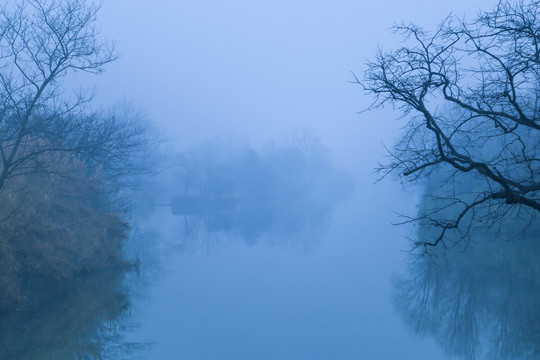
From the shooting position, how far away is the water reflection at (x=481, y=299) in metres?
10.5

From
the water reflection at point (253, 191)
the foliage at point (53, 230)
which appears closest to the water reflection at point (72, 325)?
the foliage at point (53, 230)

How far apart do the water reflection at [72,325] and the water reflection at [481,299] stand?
6622mm

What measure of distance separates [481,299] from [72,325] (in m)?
10.7

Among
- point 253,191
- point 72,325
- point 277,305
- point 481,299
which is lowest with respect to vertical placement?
point 72,325

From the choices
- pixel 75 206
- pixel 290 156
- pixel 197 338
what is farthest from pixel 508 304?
pixel 290 156

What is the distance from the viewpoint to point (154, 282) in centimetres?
1819

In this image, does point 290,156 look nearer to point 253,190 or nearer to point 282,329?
point 253,190

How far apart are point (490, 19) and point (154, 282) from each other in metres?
14.0

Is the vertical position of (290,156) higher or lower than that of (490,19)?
higher

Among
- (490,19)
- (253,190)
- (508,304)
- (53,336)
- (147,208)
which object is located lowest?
(53,336)

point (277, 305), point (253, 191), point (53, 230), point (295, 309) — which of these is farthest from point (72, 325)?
point (253, 191)

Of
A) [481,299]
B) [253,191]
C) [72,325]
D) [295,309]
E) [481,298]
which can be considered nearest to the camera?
[72,325]

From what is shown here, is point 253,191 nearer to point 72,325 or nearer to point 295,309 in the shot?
point 295,309

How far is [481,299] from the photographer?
14.5m
